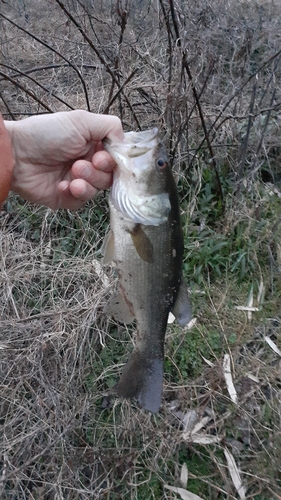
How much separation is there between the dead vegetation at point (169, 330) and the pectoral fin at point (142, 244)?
135 centimetres

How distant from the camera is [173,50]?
353 cm

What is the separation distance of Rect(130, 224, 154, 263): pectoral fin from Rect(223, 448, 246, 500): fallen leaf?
1551mm

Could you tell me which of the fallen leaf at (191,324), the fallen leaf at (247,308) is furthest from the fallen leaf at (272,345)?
the fallen leaf at (191,324)

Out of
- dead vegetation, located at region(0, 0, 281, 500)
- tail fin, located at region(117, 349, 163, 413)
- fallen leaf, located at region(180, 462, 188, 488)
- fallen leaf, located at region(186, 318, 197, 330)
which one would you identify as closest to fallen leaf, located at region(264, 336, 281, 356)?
dead vegetation, located at region(0, 0, 281, 500)

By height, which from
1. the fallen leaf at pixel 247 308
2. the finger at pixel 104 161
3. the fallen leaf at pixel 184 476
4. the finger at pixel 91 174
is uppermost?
the finger at pixel 104 161

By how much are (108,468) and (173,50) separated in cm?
317

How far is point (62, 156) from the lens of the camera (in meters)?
2.25

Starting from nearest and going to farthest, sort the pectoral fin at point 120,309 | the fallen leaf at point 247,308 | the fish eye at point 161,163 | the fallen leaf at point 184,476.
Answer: the fish eye at point 161,163, the pectoral fin at point 120,309, the fallen leaf at point 184,476, the fallen leaf at point 247,308

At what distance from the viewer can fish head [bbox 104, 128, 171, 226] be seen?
1882 millimetres

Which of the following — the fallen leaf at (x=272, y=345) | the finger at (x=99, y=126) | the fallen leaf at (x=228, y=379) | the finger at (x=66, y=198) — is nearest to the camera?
the finger at (x=99, y=126)

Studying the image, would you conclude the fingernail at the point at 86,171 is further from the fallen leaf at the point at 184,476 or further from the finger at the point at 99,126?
the fallen leaf at the point at 184,476

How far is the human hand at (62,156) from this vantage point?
205 cm

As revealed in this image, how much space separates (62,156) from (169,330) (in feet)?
5.35

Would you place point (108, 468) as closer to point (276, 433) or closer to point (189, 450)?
point (189, 450)
